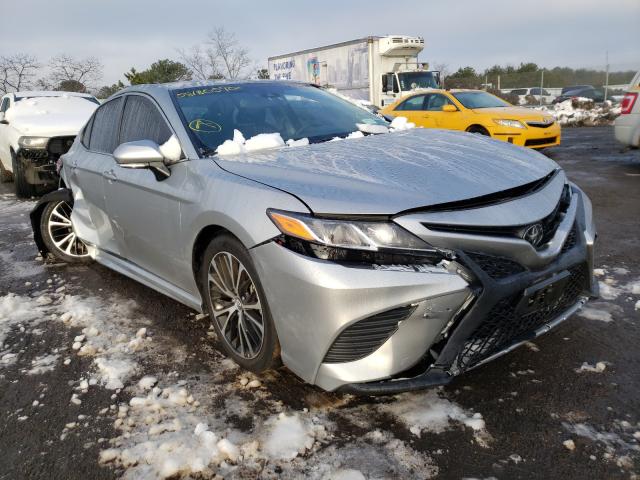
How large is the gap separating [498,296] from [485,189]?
0.49 m

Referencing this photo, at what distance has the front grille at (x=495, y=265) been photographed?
2072 mm

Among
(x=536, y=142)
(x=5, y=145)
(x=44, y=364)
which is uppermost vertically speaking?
(x=5, y=145)

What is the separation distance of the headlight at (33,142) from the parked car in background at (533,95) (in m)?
25.6

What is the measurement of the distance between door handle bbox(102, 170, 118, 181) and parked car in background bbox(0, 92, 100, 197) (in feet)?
14.9

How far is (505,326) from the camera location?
219cm

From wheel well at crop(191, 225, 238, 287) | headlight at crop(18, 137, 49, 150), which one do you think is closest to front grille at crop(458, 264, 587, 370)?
wheel well at crop(191, 225, 238, 287)

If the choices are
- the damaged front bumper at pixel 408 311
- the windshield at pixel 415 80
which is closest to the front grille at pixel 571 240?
the damaged front bumper at pixel 408 311

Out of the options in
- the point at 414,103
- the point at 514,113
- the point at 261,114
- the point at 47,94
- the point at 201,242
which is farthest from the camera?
the point at 414,103

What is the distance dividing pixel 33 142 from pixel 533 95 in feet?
93.2

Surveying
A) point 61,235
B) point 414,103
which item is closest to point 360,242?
point 61,235

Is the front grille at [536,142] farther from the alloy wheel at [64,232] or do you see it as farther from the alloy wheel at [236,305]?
the alloy wheel at [236,305]

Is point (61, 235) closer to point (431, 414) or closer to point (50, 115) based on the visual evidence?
point (431, 414)

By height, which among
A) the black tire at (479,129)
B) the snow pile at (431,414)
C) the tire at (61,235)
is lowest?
the snow pile at (431,414)

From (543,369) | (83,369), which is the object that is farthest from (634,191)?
(83,369)
